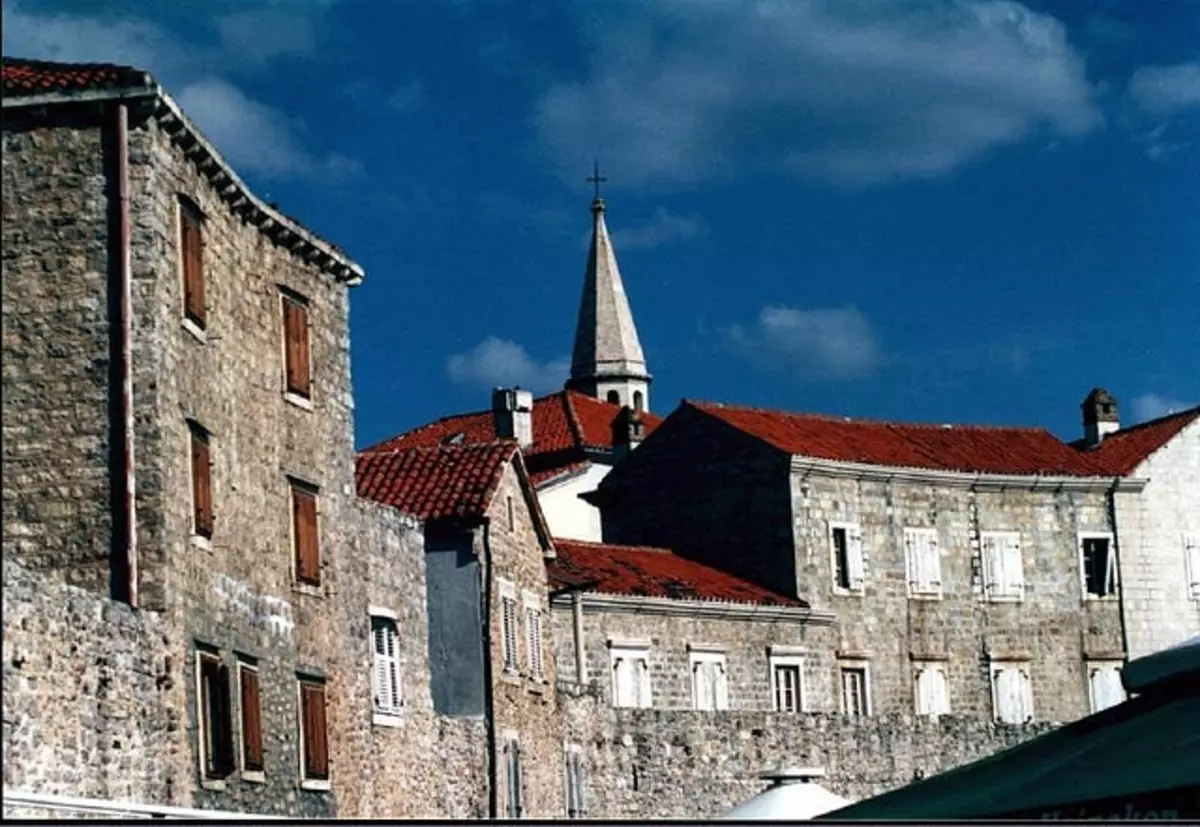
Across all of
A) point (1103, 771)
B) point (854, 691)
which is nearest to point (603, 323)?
point (854, 691)

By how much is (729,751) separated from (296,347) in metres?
16.6

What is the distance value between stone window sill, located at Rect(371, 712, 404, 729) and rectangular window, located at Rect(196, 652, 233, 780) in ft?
18.6

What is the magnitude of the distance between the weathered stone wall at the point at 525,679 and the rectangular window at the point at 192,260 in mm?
10283

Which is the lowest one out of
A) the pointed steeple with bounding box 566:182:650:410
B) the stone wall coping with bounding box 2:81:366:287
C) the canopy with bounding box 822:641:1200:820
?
the canopy with bounding box 822:641:1200:820

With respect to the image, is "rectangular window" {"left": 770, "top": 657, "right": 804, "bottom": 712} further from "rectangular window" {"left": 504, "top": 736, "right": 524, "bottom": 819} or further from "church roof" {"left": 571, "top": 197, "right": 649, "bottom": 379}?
"church roof" {"left": 571, "top": 197, "right": 649, "bottom": 379}

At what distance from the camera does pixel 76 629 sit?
78.1 feet

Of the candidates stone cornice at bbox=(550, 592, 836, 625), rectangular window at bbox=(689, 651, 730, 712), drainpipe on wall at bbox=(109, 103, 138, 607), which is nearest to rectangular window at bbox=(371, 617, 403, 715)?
drainpipe on wall at bbox=(109, 103, 138, 607)

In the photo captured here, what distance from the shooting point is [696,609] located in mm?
50688

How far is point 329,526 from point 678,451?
23562 mm

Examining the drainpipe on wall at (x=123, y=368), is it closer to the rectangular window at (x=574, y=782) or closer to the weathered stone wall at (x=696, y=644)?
the rectangular window at (x=574, y=782)

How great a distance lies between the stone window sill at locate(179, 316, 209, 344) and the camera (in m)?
27.7

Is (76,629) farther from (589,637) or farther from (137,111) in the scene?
(589,637)

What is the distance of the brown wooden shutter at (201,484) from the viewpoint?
27562 millimetres

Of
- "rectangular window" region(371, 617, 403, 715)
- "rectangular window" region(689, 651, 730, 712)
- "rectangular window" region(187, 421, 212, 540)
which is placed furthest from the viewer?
"rectangular window" region(689, 651, 730, 712)
